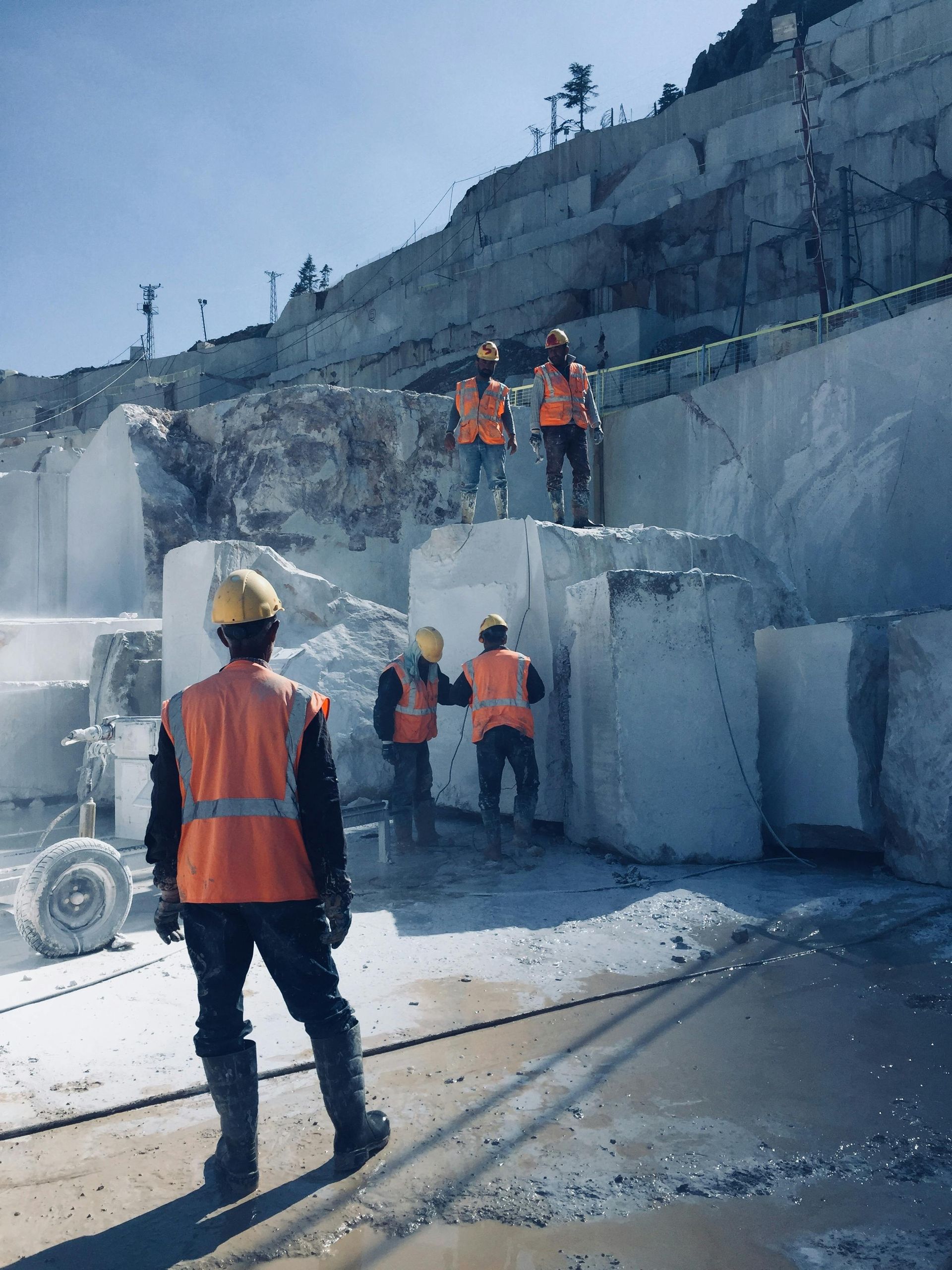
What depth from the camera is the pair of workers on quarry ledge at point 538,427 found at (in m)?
8.09

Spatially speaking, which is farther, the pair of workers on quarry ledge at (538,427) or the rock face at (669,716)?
the pair of workers on quarry ledge at (538,427)

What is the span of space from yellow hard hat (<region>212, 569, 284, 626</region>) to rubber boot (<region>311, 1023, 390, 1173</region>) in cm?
115

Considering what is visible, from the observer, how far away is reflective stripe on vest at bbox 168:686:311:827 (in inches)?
102

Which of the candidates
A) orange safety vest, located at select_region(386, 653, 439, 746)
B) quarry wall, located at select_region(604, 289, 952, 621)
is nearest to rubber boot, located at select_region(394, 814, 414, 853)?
orange safety vest, located at select_region(386, 653, 439, 746)

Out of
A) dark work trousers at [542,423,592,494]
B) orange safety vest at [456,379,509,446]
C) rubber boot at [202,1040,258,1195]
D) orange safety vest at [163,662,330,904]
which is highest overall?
orange safety vest at [456,379,509,446]

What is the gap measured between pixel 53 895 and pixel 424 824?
279 cm

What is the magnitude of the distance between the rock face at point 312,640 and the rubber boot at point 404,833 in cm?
88

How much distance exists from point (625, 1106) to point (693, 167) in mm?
28528

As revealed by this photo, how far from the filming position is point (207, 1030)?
8.59 ft

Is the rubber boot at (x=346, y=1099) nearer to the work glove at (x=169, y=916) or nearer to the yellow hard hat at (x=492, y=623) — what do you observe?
the work glove at (x=169, y=916)

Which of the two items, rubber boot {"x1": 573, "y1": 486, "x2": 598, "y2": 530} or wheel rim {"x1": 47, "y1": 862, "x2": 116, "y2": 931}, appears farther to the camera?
rubber boot {"x1": 573, "y1": 486, "x2": 598, "y2": 530}

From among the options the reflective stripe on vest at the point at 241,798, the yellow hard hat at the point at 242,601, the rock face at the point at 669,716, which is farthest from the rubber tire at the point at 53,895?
the rock face at the point at 669,716

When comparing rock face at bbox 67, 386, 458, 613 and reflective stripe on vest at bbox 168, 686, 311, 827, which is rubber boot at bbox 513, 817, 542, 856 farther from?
rock face at bbox 67, 386, 458, 613

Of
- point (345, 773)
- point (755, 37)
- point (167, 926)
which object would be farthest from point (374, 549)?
point (755, 37)
